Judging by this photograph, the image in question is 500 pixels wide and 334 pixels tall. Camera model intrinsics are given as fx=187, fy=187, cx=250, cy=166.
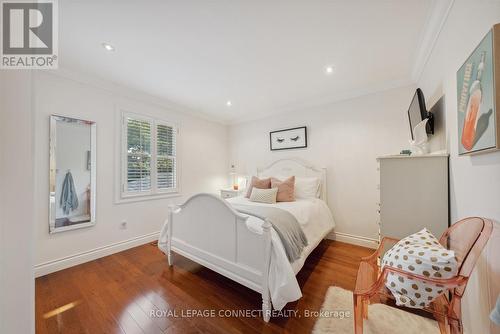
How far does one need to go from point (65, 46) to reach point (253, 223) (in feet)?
8.42

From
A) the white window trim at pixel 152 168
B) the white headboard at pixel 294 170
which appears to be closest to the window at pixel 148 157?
the white window trim at pixel 152 168

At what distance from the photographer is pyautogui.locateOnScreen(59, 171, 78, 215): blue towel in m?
2.28

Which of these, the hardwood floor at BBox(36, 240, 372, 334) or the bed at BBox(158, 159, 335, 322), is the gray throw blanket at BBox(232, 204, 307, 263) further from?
the hardwood floor at BBox(36, 240, 372, 334)

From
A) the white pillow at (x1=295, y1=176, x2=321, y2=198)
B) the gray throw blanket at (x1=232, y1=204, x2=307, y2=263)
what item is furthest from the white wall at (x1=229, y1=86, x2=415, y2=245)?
the gray throw blanket at (x1=232, y1=204, x2=307, y2=263)

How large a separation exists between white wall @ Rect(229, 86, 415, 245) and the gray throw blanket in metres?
1.39

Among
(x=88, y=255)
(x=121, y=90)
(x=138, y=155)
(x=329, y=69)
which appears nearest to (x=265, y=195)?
(x=329, y=69)

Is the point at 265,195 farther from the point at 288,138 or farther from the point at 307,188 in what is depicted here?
the point at 288,138

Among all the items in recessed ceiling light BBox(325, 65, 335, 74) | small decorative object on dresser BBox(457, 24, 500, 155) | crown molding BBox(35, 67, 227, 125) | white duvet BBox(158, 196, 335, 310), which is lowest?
white duvet BBox(158, 196, 335, 310)

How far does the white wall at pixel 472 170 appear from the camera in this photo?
0.97m

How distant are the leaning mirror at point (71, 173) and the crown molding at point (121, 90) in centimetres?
52

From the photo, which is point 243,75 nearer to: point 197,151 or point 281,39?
point 281,39

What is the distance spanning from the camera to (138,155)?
300cm

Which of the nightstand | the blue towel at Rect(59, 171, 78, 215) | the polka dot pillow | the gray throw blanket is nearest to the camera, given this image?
the polka dot pillow

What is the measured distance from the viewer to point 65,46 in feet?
6.18
